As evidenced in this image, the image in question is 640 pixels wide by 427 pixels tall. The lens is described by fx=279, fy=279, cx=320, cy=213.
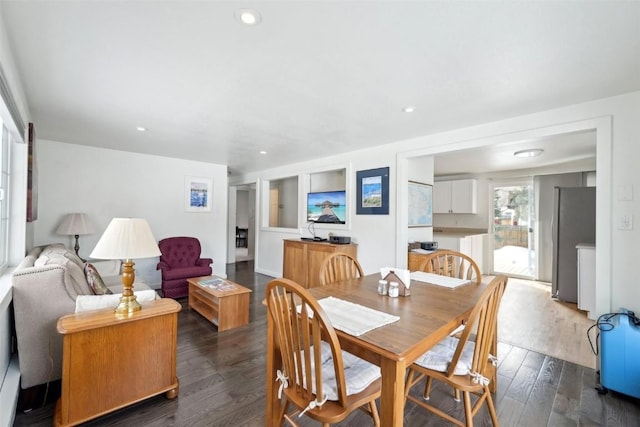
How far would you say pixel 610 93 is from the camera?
221 cm

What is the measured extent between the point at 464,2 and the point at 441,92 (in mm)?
991

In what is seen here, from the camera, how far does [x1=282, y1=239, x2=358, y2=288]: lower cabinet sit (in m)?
4.19

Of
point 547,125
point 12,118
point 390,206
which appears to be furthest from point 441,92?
point 12,118

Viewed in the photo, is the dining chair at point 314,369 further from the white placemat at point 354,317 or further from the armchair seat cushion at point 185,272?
the armchair seat cushion at point 185,272

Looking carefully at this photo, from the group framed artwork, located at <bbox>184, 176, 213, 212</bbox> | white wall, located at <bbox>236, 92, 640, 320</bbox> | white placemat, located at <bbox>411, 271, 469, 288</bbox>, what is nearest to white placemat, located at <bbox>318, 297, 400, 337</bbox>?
white placemat, located at <bbox>411, 271, 469, 288</bbox>

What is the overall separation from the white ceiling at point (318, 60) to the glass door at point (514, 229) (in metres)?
3.87

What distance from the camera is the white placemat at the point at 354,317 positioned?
4.08 feet

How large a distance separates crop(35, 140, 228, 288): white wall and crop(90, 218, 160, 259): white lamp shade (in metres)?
3.28

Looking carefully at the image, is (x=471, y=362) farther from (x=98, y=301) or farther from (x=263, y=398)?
(x=98, y=301)

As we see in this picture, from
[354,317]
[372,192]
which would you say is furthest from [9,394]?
[372,192]

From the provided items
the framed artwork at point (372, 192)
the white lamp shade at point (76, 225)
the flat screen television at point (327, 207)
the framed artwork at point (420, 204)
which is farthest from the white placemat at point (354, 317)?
the white lamp shade at point (76, 225)

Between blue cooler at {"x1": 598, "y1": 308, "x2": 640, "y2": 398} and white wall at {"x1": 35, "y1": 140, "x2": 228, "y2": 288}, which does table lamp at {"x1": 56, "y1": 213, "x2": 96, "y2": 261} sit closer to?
white wall at {"x1": 35, "y1": 140, "x2": 228, "y2": 288}

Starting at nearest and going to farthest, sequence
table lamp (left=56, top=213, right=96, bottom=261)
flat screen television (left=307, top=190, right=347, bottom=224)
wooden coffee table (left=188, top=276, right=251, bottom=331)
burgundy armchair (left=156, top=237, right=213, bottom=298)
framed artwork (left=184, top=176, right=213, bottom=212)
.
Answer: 1. wooden coffee table (left=188, top=276, right=251, bottom=331)
2. table lamp (left=56, top=213, right=96, bottom=261)
3. burgundy armchair (left=156, top=237, right=213, bottom=298)
4. flat screen television (left=307, top=190, right=347, bottom=224)
5. framed artwork (left=184, top=176, right=213, bottom=212)

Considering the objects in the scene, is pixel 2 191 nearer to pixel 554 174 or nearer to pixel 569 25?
pixel 569 25
